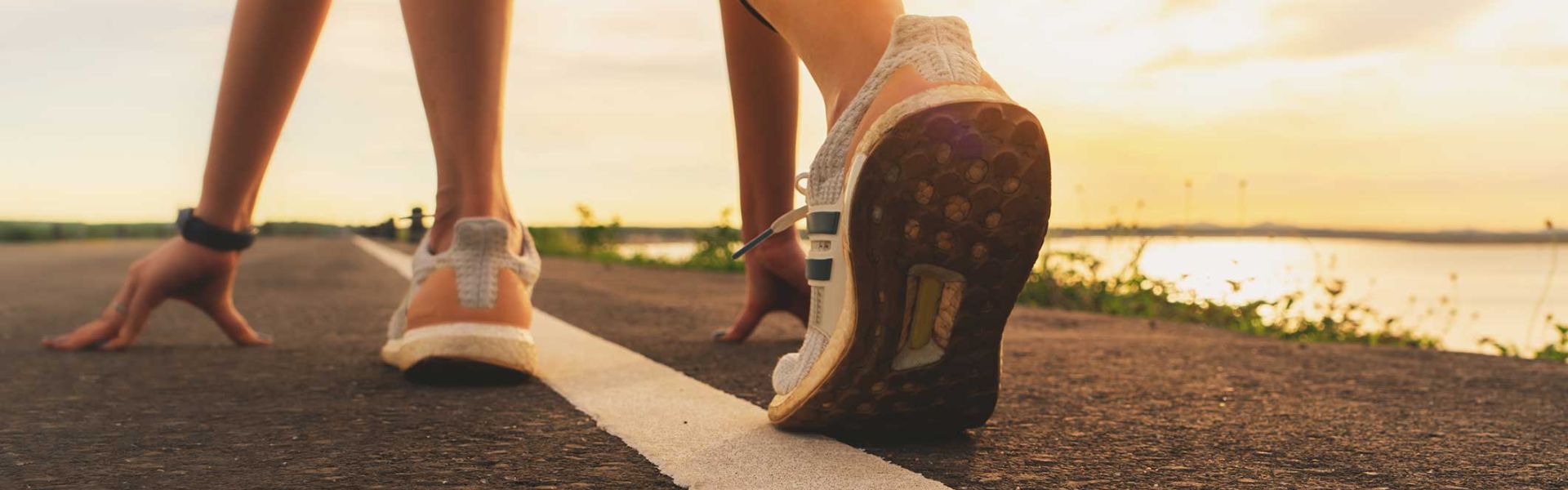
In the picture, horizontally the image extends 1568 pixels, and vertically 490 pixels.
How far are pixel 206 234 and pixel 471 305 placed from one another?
991 millimetres

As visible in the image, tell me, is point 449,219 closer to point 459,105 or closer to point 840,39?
point 459,105

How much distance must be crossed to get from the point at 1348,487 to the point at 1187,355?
1.33m

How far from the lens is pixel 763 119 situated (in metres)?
2.37

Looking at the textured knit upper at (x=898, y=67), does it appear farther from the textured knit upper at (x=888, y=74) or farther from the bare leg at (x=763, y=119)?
→ the bare leg at (x=763, y=119)

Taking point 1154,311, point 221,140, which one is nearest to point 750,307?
point 221,140

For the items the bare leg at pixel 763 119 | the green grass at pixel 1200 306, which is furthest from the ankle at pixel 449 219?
the green grass at pixel 1200 306

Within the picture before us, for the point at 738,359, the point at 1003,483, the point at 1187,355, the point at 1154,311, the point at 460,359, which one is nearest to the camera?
the point at 1003,483

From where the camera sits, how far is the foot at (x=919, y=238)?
1160 millimetres

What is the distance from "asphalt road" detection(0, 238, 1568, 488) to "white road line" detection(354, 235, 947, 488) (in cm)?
4

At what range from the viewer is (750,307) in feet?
8.28

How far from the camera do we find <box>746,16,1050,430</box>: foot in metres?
1.16

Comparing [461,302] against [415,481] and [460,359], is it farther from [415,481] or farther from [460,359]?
[415,481]

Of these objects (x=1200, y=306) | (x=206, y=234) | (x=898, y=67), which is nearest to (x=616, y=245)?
(x=1200, y=306)

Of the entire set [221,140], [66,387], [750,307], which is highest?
[221,140]
